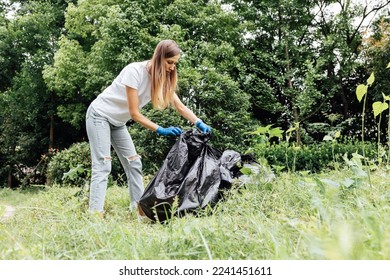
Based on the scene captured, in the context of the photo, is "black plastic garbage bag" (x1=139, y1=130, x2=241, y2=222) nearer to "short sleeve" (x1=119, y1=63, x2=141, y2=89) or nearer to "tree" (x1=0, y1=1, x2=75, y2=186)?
"short sleeve" (x1=119, y1=63, x2=141, y2=89)

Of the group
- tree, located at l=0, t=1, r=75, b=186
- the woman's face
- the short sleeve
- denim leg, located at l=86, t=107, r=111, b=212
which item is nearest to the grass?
denim leg, located at l=86, t=107, r=111, b=212

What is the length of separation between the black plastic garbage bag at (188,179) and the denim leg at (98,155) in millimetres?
369

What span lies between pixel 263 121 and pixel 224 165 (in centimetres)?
858

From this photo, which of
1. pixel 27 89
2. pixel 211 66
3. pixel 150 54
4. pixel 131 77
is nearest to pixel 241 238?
pixel 131 77

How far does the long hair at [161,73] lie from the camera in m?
2.90

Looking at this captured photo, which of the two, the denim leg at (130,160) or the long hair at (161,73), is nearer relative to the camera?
the long hair at (161,73)

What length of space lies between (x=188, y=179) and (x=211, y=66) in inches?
220

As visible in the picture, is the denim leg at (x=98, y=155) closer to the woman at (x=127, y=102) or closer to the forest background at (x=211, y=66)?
the woman at (x=127, y=102)

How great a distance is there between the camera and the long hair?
2.90 meters

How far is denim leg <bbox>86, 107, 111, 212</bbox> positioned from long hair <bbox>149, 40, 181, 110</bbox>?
1.42ft

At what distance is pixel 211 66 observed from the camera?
8.14 m

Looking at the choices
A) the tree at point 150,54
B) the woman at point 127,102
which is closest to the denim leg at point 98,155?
the woman at point 127,102
